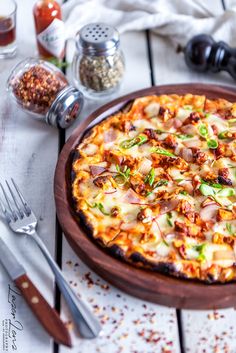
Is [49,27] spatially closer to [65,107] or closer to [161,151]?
[65,107]

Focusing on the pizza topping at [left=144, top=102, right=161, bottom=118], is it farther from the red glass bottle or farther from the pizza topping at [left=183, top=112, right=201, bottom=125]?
the red glass bottle

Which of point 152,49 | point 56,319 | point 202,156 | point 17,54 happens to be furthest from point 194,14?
point 56,319

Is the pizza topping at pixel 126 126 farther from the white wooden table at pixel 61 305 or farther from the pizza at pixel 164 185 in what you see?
the white wooden table at pixel 61 305

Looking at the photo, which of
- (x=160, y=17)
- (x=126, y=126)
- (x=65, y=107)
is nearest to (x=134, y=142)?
(x=126, y=126)

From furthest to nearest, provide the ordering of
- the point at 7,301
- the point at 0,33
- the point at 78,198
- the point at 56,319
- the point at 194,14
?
the point at 194,14, the point at 0,33, the point at 78,198, the point at 7,301, the point at 56,319

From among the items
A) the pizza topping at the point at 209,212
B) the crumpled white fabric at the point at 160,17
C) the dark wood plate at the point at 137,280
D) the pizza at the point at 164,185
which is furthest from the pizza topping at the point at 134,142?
the crumpled white fabric at the point at 160,17

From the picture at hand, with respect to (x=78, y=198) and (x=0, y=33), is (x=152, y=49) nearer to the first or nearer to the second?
(x=0, y=33)

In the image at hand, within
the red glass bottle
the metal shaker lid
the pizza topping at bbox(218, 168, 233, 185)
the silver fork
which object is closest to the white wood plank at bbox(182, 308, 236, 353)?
the silver fork
